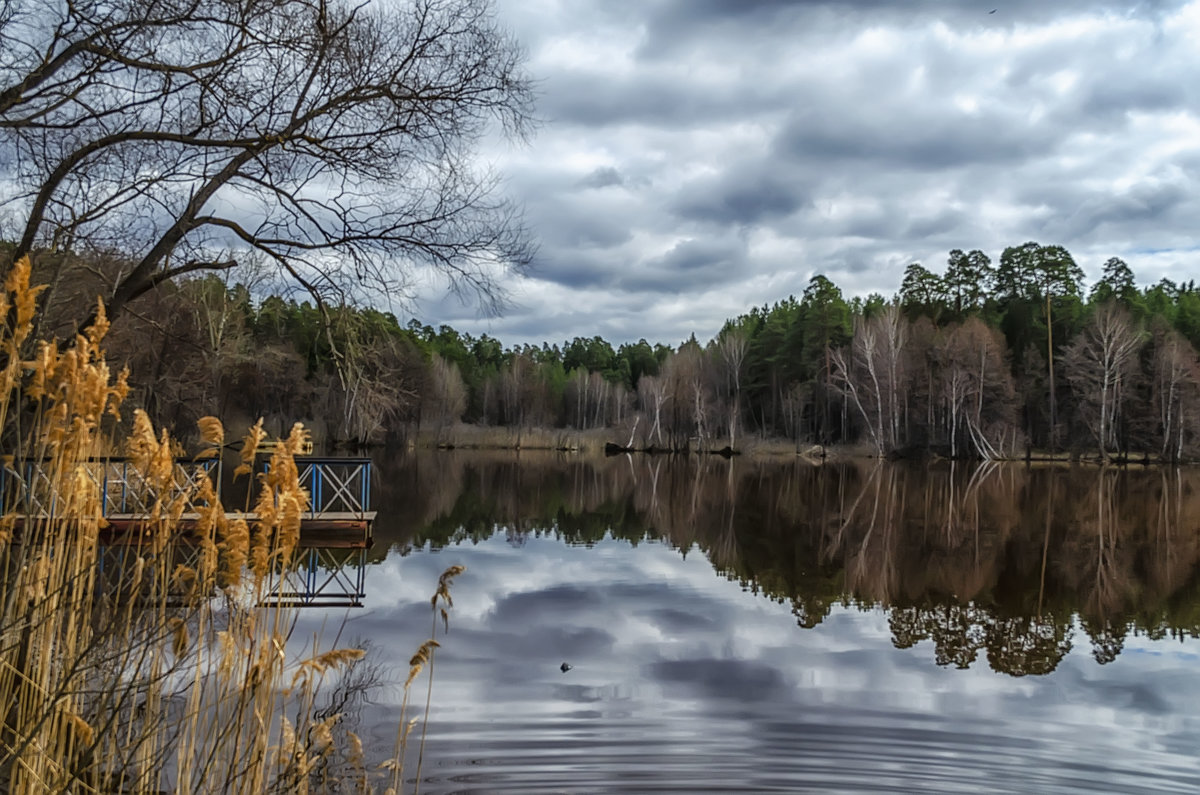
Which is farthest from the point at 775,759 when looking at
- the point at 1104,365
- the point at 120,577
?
the point at 1104,365

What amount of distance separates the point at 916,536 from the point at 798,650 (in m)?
9.15

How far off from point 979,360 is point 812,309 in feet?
51.2

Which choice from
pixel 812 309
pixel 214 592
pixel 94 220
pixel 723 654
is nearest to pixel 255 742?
pixel 214 592

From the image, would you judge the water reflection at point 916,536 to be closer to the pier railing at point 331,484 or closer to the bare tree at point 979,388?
the pier railing at point 331,484

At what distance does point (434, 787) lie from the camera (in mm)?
5129

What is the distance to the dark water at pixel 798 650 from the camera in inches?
225

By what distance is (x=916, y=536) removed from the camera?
17.0 metres

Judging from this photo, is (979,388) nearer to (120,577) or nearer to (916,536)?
(916,536)

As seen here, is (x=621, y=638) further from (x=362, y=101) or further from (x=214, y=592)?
(x=214, y=592)

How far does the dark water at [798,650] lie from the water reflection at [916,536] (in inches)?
3.4

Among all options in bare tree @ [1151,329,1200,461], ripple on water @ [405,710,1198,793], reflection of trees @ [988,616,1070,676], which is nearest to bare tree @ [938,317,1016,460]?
bare tree @ [1151,329,1200,461]

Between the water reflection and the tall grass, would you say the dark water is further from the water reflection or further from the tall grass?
the tall grass

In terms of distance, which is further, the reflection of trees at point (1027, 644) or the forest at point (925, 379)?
the forest at point (925, 379)

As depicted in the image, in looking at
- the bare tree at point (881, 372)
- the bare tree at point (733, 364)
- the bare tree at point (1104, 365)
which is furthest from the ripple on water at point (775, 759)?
the bare tree at point (733, 364)
